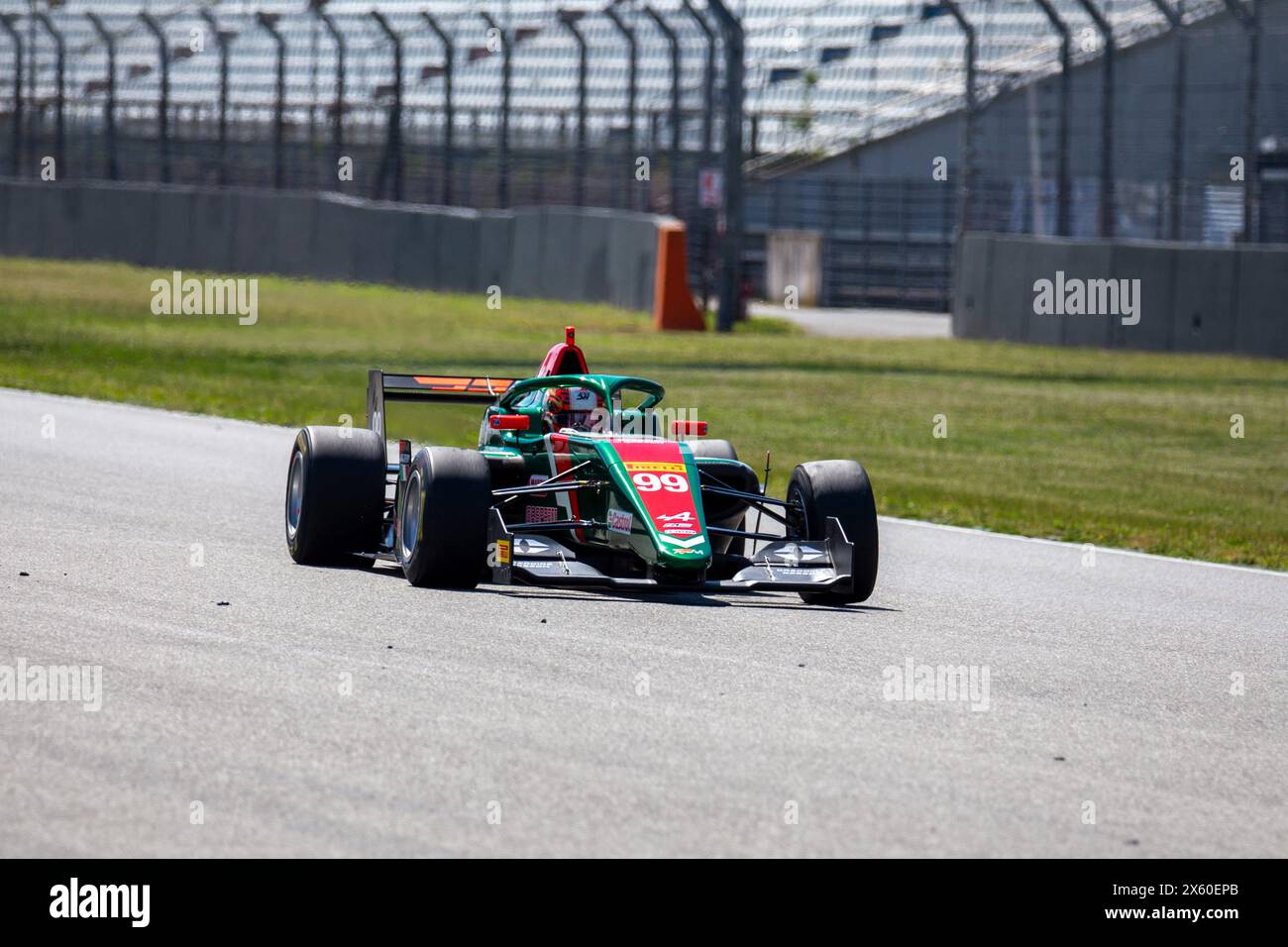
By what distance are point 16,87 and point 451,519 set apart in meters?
32.8

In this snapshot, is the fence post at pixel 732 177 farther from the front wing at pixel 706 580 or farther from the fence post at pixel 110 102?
the front wing at pixel 706 580

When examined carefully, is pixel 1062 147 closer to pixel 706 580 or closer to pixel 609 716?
pixel 706 580

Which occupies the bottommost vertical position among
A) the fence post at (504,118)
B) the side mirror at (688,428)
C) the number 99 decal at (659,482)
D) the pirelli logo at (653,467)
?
the number 99 decal at (659,482)

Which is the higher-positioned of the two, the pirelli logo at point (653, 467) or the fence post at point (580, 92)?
the fence post at point (580, 92)

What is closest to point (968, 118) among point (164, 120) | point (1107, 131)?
point (1107, 131)

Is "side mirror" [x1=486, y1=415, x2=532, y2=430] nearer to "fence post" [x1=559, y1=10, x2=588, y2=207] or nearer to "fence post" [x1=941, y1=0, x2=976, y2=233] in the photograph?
"fence post" [x1=941, y1=0, x2=976, y2=233]

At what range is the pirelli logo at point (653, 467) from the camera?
8516mm

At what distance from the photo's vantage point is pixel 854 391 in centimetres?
2033

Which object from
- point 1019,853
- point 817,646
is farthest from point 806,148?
point 1019,853

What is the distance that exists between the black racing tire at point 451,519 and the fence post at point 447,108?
24.8 metres

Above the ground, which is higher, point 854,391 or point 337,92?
point 337,92

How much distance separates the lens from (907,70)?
40.1 metres

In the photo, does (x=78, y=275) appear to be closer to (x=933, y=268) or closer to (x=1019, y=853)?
(x=933, y=268)

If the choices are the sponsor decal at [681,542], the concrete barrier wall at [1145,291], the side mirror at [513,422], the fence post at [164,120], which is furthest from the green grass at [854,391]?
the fence post at [164,120]
